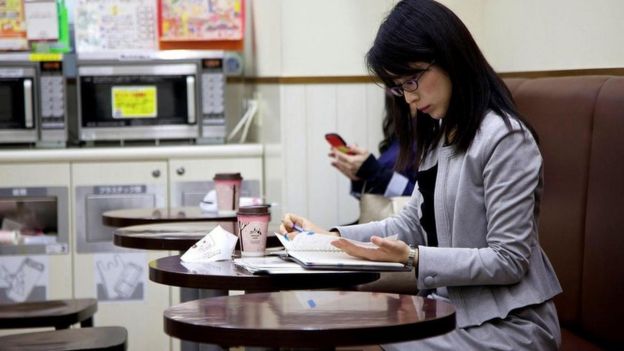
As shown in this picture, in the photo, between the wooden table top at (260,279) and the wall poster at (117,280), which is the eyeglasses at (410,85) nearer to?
the wooden table top at (260,279)

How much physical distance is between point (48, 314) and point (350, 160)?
1.47 metres

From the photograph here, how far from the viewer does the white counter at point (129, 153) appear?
5.03 metres

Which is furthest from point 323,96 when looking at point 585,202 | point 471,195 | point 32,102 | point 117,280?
point 471,195

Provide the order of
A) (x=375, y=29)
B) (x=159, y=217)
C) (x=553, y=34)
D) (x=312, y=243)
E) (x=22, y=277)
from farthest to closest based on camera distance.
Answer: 1. (x=22, y=277)
2. (x=375, y=29)
3. (x=159, y=217)
4. (x=553, y=34)
5. (x=312, y=243)

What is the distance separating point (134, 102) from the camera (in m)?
5.23

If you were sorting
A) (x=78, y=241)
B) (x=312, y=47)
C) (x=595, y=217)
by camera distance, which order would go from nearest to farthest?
(x=595, y=217)
(x=312, y=47)
(x=78, y=241)

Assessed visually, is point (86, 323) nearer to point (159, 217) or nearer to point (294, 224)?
point (159, 217)

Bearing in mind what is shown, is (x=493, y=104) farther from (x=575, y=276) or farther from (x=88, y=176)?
(x=88, y=176)

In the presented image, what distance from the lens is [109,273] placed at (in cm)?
507

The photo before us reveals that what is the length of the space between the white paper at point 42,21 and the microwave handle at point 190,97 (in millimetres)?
735

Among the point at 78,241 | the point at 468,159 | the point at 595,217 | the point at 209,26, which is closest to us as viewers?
the point at 468,159

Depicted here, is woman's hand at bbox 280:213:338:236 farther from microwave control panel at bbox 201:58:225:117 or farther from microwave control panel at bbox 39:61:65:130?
microwave control panel at bbox 39:61:65:130

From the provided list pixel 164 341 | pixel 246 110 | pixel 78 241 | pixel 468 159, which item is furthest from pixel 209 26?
pixel 468 159

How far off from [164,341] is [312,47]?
1604mm
